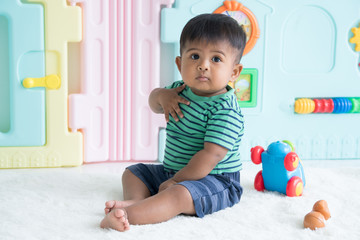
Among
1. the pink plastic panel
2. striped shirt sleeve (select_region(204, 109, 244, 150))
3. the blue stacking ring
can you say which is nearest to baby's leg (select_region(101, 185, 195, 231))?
striped shirt sleeve (select_region(204, 109, 244, 150))

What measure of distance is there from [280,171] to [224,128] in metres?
0.26

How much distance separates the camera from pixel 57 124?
62.9 inches

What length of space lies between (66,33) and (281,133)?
814 mm

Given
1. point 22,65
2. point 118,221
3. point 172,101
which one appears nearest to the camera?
point 118,221

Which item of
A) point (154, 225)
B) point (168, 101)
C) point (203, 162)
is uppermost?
point (168, 101)

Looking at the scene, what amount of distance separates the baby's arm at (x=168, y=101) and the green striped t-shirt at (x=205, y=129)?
1 cm

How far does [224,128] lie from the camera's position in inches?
43.4

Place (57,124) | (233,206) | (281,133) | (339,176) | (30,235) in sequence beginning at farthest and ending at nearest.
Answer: (281,133) < (57,124) < (339,176) < (233,206) < (30,235)

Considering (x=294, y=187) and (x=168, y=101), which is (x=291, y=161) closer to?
(x=294, y=187)

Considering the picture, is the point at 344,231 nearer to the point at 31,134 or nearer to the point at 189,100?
the point at 189,100

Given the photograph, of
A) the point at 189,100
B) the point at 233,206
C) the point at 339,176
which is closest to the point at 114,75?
the point at 189,100

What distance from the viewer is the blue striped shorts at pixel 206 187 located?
108 centimetres

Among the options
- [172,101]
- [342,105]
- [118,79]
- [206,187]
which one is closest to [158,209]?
[206,187]

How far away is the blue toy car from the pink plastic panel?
18.8 inches
